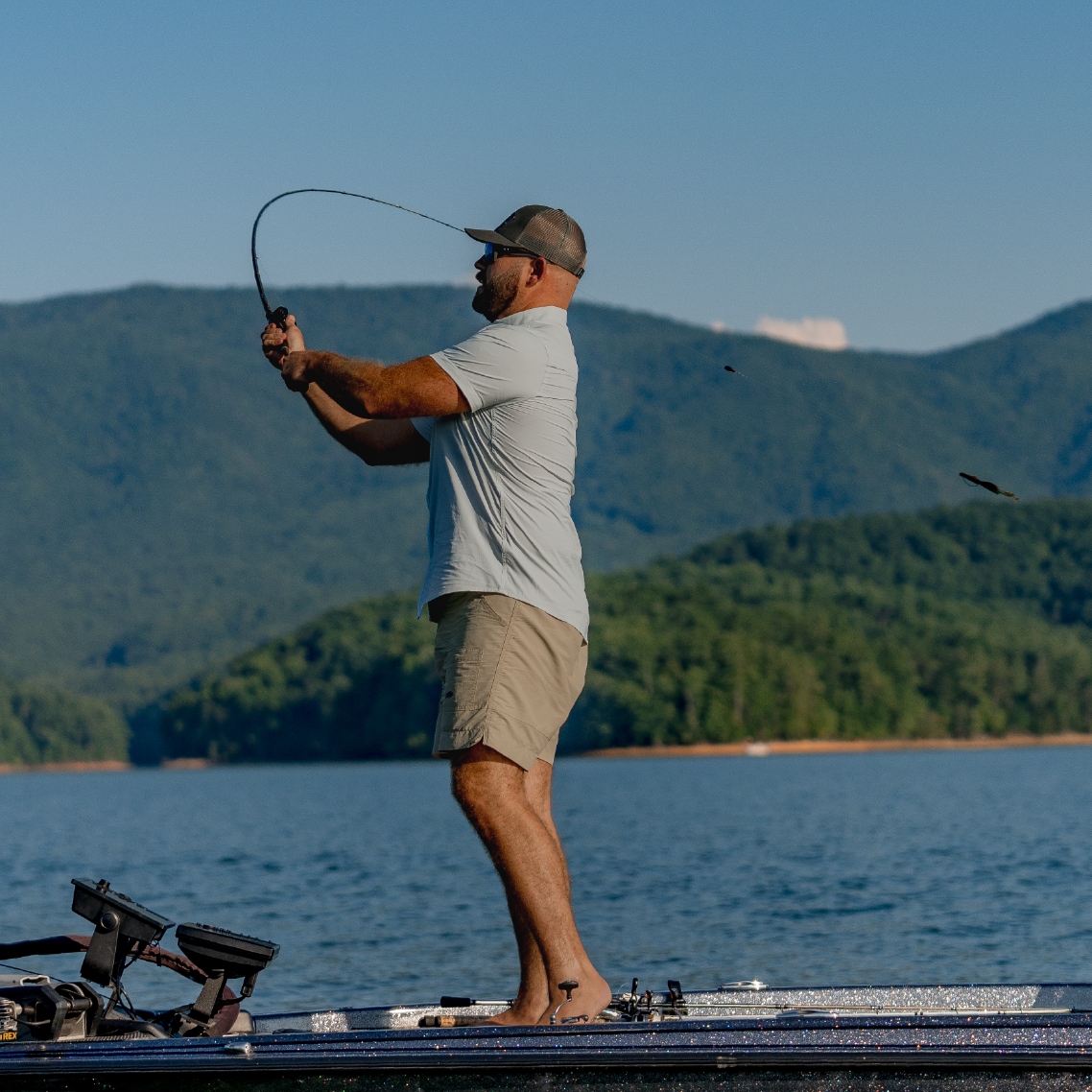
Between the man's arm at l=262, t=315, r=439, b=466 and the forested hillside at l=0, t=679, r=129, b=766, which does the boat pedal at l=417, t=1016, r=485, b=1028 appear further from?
the forested hillside at l=0, t=679, r=129, b=766

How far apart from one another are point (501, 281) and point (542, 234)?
17 cm

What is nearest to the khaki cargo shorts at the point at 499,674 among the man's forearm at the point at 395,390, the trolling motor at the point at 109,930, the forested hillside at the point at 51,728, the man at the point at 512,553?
the man at the point at 512,553

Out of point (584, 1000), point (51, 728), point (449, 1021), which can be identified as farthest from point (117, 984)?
point (51, 728)

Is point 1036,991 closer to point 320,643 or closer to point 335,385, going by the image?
point 335,385

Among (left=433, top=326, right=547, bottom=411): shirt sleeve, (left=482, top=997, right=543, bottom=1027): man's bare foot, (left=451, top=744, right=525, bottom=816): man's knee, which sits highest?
(left=433, top=326, right=547, bottom=411): shirt sleeve

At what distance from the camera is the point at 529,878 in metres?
4.24

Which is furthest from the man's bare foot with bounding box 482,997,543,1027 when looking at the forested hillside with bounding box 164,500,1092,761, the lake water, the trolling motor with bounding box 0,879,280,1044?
the forested hillside with bounding box 164,500,1092,761

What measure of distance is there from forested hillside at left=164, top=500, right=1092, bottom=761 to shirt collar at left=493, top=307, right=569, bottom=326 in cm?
10284

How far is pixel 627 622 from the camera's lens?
116 metres

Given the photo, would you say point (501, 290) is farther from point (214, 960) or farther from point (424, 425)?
point (214, 960)

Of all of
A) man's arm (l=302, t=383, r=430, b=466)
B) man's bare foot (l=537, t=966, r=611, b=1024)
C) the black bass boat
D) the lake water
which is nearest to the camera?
the black bass boat

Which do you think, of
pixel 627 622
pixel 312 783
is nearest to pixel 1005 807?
pixel 312 783

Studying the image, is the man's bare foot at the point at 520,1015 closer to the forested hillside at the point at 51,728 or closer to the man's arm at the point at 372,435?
the man's arm at the point at 372,435

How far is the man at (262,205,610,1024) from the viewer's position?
4223 millimetres
